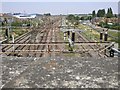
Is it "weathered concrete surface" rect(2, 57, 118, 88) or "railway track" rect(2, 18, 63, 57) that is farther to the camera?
"railway track" rect(2, 18, 63, 57)

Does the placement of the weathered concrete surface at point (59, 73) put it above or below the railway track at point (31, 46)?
above

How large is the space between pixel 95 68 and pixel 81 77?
0.49 metres

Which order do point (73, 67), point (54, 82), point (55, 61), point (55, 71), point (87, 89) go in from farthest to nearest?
point (55, 61), point (73, 67), point (55, 71), point (54, 82), point (87, 89)

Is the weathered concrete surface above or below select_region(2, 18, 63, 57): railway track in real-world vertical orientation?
above

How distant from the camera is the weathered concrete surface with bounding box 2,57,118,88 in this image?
2.62 meters

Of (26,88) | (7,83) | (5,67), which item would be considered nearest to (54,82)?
(26,88)

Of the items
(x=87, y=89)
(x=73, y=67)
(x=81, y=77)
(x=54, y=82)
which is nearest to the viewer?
(x=87, y=89)

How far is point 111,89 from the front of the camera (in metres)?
2.50

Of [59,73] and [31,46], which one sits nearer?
[59,73]

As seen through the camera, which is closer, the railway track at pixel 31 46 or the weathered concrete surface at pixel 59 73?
the weathered concrete surface at pixel 59 73

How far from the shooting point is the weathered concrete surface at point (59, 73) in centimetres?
262

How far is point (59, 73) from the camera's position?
118 inches

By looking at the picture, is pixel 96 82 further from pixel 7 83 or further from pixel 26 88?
pixel 7 83

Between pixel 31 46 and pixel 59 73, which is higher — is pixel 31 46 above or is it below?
below
